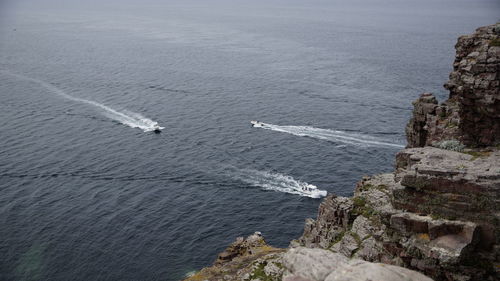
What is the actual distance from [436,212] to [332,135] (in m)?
96.3

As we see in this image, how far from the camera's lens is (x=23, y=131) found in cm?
12544

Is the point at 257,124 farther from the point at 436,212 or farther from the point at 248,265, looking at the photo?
the point at 436,212

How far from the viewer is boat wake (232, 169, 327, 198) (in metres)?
96.8

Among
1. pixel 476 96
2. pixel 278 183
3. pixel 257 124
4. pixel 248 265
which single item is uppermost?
pixel 476 96

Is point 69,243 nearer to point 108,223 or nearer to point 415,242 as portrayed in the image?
point 108,223

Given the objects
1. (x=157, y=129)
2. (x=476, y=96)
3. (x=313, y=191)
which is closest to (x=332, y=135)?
(x=313, y=191)

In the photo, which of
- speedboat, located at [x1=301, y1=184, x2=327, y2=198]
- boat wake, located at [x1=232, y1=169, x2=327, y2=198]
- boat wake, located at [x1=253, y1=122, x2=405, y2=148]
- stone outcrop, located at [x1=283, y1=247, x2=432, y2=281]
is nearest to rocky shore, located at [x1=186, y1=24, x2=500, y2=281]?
stone outcrop, located at [x1=283, y1=247, x2=432, y2=281]

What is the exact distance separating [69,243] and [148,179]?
25406 millimetres

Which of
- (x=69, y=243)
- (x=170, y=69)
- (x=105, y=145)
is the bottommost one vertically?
(x=69, y=243)

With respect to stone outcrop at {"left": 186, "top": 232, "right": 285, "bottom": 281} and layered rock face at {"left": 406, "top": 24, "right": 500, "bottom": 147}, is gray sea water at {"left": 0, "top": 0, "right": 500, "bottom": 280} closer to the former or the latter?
stone outcrop at {"left": 186, "top": 232, "right": 285, "bottom": 281}

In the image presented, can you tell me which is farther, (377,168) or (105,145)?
(105,145)

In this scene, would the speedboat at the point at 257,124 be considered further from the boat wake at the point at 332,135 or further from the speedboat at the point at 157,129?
the speedboat at the point at 157,129

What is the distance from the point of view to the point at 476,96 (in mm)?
37062

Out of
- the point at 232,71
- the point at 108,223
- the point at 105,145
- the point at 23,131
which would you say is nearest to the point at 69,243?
the point at 108,223
